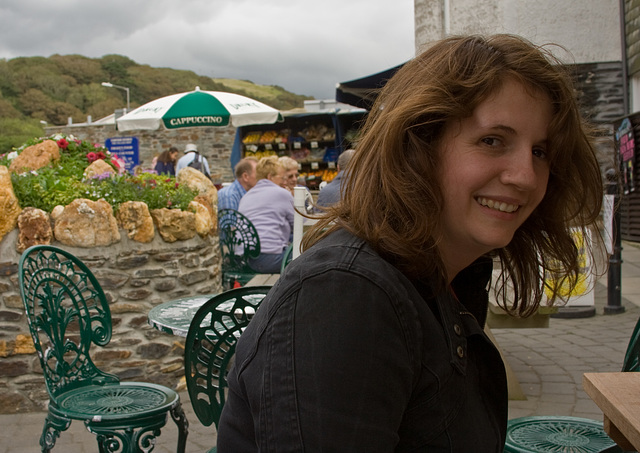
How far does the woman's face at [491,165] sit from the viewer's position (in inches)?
47.6

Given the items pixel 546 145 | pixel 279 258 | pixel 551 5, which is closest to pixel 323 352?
pixel 546 145

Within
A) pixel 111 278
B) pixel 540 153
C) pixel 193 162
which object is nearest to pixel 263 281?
pixel 111 278

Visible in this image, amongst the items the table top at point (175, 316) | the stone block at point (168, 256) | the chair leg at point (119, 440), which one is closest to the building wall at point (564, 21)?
the stone block at point (168, 256)

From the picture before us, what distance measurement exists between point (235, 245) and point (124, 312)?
1798 millimetres

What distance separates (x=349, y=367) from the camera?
0.93 metres

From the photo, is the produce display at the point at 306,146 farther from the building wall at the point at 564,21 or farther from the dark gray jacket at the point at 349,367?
the dark gray jacket at the point at 349,367

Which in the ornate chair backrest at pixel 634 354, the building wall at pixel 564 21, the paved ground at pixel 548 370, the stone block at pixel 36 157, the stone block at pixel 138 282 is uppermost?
the building wall at pixel 564 21

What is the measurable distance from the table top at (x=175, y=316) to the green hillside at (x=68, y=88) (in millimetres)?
31416

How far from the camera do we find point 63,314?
3.02 meters

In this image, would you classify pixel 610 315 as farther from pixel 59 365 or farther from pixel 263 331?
pixel 263 331

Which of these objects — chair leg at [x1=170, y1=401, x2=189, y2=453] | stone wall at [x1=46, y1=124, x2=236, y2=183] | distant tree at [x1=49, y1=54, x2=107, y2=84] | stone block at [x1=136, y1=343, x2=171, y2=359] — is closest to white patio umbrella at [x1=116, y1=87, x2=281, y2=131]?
stone block at [x1=136, y1=343, x2=171, y2=359]

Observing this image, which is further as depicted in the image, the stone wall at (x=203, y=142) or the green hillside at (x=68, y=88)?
the green hillside at (x=68, y=88)

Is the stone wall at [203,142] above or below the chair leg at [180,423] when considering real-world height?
above

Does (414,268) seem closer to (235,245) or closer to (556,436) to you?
(556,436)
